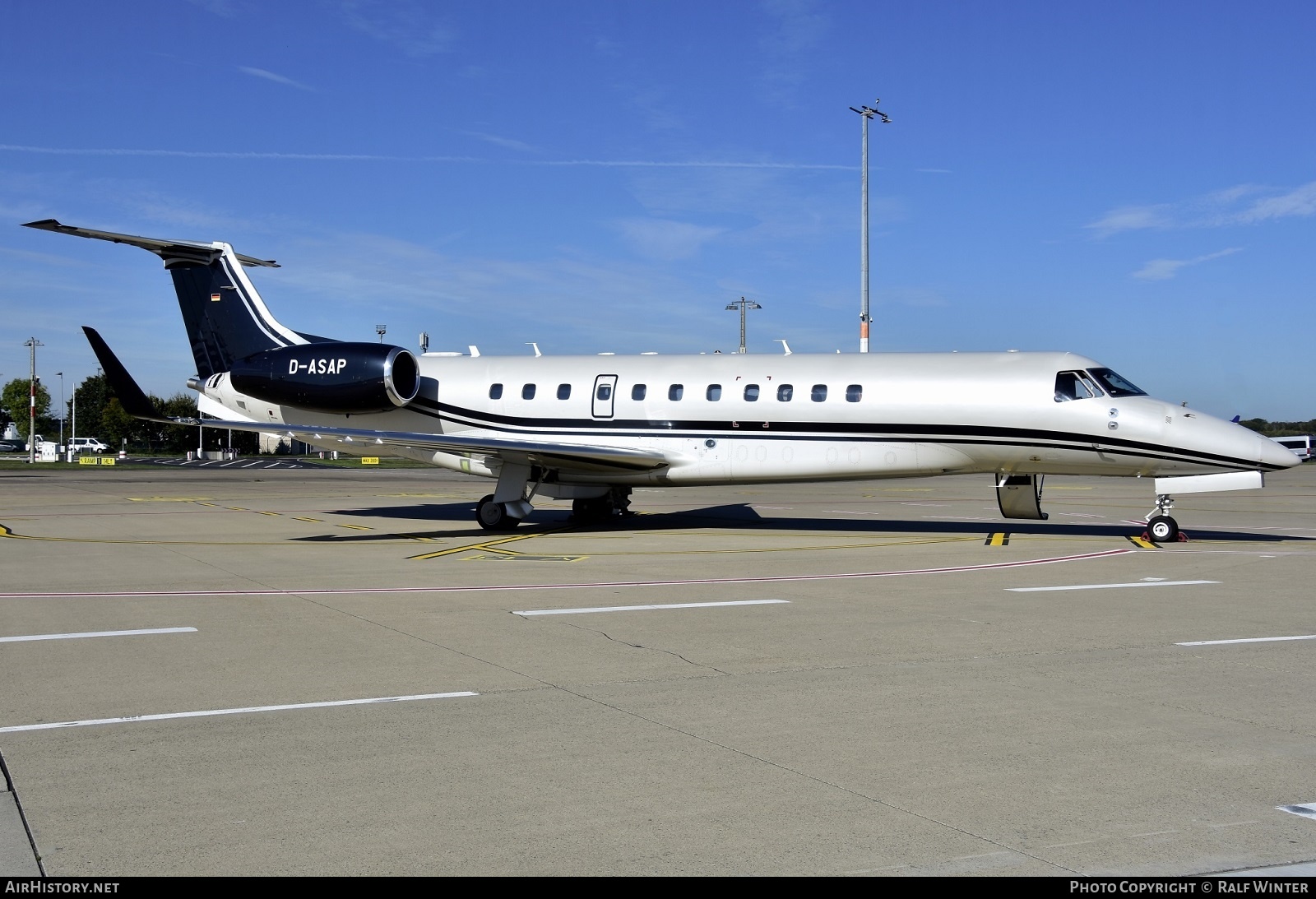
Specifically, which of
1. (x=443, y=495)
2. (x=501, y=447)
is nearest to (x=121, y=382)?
(x=501, y=447)

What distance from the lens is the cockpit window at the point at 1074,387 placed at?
1886cm

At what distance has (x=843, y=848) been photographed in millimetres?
4875

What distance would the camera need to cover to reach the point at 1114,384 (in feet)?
62.2

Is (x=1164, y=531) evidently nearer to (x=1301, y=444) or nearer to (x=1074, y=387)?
(x=1074, y=387)

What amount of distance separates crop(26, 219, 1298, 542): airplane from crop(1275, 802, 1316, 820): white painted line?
13959 millimetres

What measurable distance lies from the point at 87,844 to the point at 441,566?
36.2ft

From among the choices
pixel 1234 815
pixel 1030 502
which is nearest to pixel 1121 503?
pixel 1030 502

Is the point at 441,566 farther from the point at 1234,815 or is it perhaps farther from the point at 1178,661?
the point at 1234,815

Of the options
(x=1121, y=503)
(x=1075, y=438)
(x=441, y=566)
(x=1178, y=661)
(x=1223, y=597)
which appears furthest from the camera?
(x=1121, y=503)

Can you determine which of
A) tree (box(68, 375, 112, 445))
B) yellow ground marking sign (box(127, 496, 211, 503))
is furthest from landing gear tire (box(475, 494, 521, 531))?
tree (box(68, 375, 112, 445))

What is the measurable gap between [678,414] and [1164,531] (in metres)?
8.83

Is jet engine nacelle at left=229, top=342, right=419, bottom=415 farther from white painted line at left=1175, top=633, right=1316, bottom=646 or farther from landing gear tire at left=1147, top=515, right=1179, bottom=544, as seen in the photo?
white painted line at left=1175, top=633, right=1316, bottom=646

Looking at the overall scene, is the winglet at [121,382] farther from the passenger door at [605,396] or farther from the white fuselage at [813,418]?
the passenger door at [605,396]

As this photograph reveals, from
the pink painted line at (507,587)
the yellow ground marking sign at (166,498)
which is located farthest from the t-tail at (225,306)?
the pink painted line at (507,587)
